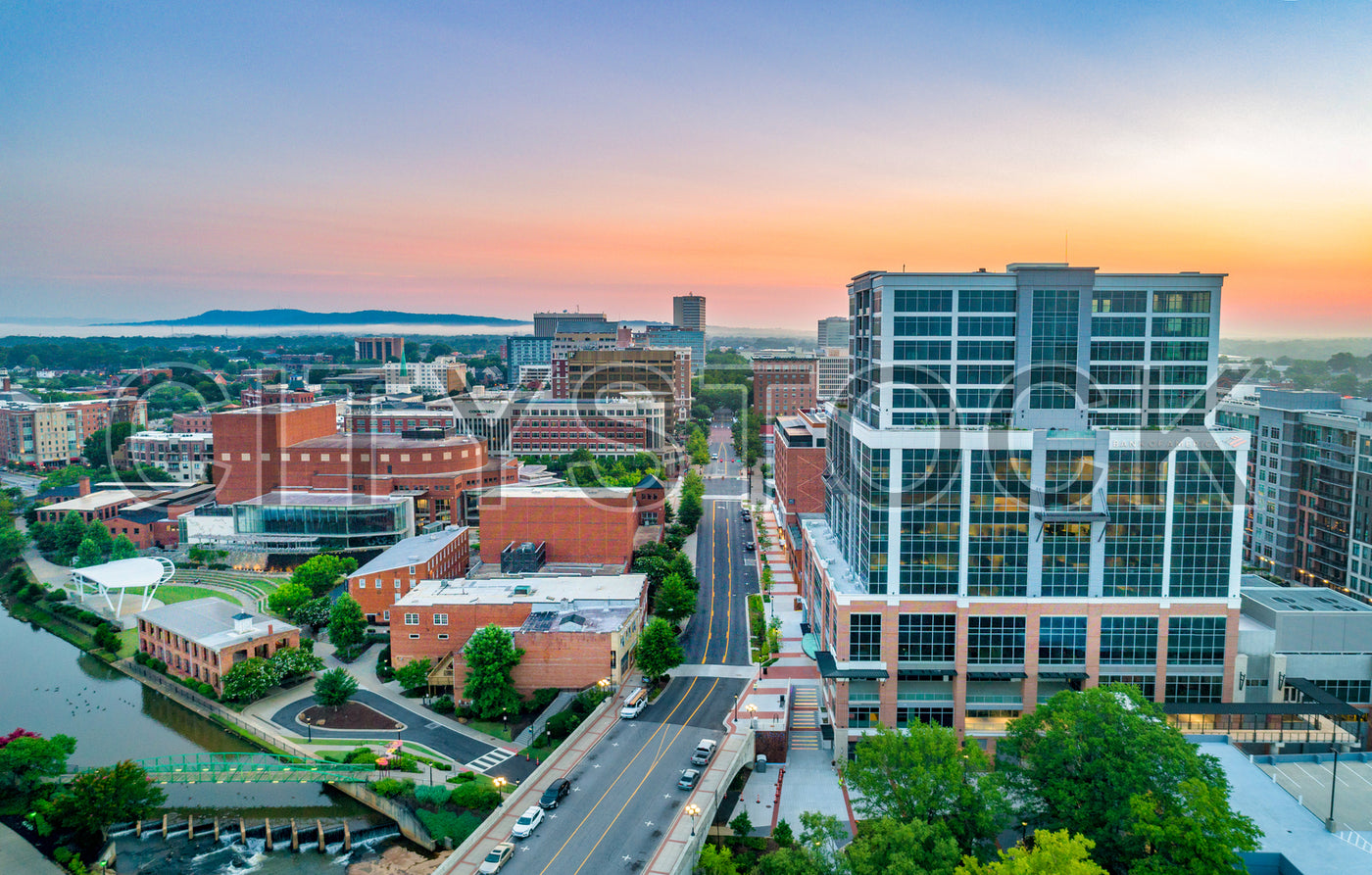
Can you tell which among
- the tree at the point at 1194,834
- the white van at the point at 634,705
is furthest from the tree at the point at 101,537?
the tree at the point at 1194,834

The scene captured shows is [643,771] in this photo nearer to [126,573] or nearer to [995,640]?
[995,640]

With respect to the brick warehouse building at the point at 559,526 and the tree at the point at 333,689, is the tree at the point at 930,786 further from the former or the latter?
the brick warehouse building at the point at 559,526

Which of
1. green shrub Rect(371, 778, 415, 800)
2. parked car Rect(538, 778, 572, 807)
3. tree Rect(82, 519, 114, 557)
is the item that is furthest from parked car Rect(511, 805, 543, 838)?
tree Rect(82, 519, 114, 557)

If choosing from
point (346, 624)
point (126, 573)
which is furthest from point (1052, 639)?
point (126, 573)

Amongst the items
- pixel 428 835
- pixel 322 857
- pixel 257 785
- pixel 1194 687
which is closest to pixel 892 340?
pixel 1194 687

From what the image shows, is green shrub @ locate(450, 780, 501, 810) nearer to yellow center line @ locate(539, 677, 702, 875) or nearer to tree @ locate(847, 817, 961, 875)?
yellow center line @ locate(539, 677, 702, 875)

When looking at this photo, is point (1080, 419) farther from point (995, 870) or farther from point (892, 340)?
point (995, 870)
